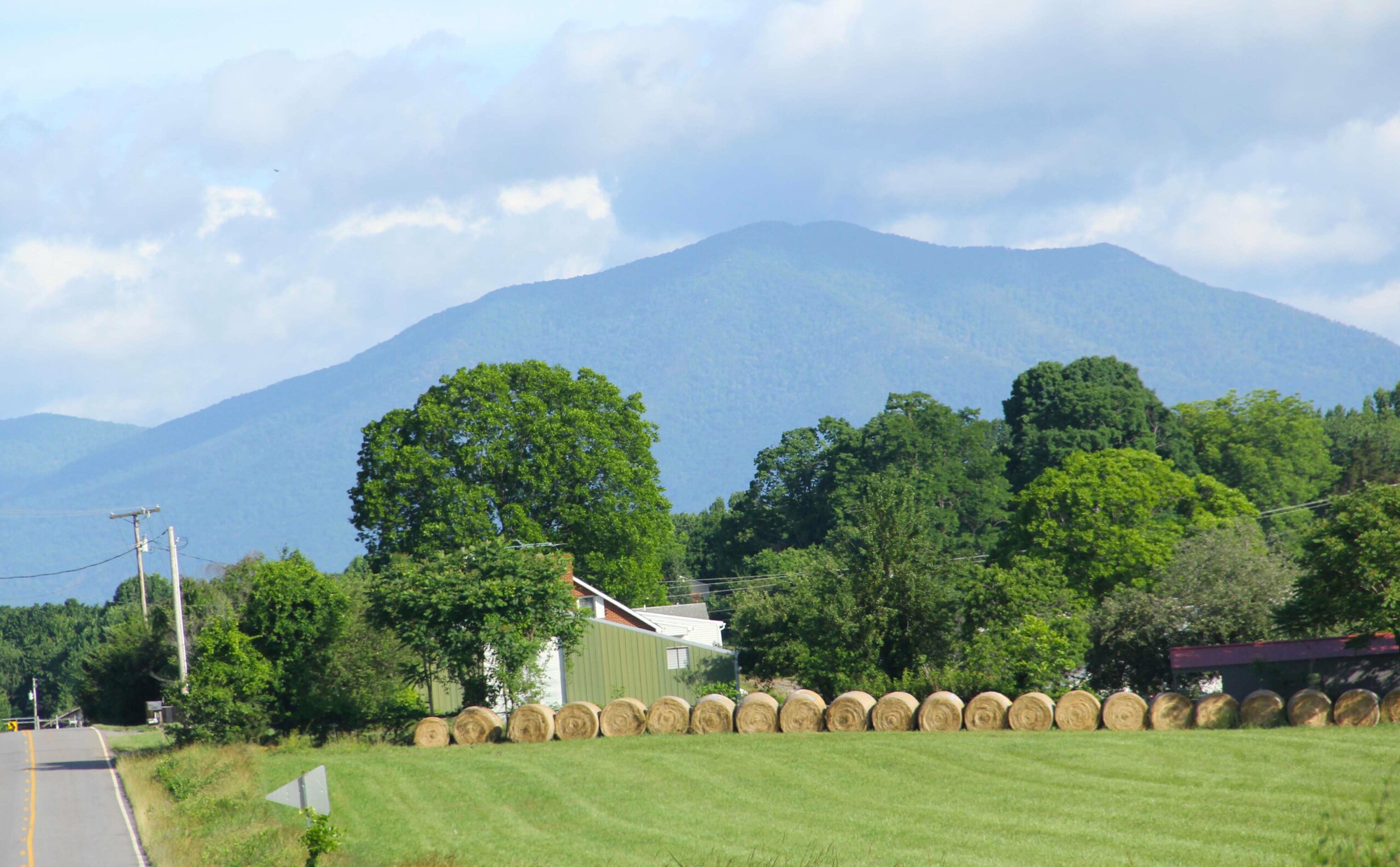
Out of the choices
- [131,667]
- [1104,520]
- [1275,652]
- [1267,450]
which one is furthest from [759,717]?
[1267,450]

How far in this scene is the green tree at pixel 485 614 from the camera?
1423 inches

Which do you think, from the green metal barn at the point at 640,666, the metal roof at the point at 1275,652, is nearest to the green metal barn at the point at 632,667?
the green metal barn at the point at 640,666

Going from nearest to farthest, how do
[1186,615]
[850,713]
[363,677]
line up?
1. [850,713]
2. [363,677]
3. [1186,615]

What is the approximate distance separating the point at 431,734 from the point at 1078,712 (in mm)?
17120

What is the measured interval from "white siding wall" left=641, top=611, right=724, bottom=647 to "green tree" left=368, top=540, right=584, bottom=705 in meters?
15.3

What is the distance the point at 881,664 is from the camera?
121ft

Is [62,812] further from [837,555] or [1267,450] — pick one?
[1267,450]

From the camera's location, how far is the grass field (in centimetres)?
1673

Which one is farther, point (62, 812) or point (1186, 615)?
point (1186, 615)

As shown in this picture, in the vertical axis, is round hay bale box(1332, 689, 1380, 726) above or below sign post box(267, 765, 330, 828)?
below

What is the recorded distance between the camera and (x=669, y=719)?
33.3 m

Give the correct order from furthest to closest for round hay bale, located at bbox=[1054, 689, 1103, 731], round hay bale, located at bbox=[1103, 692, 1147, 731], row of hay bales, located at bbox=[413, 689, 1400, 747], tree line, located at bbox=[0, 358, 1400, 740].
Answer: tree line, located at bbox=[0, 358, 1400, 740], round hay bale, located at bbox=[1054, 689, 1103, 731], round hay bale, located at bbox=[1103, 692, 1147, 731], row of hay bales, located at bbox=[413, 689, 1400, 747]

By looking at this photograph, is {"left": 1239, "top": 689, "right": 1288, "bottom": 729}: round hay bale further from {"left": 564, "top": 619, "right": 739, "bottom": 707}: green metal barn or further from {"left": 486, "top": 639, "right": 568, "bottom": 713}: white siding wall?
{"left": 486, "top": 639, "right": 568, "bottom": 713}: white siding wall

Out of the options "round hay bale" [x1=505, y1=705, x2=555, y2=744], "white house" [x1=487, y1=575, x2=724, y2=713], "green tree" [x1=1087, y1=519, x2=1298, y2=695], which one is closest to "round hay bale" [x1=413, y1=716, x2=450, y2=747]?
"round hay bale" [x1=505, y1=705, x2=555, y2=744]
